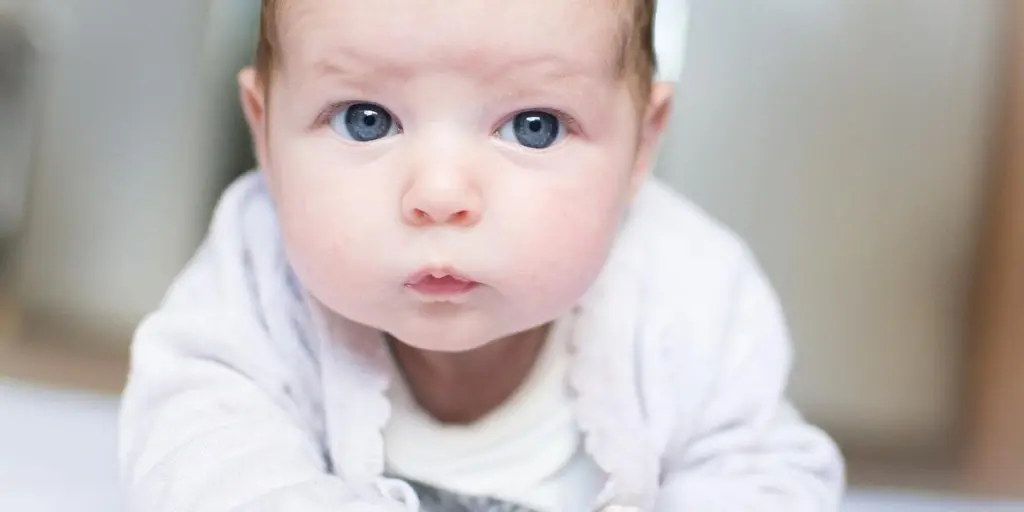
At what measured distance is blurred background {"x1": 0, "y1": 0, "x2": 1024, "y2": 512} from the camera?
792 millimetres

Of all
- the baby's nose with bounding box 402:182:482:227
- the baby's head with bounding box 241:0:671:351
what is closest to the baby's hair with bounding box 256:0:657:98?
the baby's head with bounding box 241:0:671:351

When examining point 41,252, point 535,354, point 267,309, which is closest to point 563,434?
point 535,354


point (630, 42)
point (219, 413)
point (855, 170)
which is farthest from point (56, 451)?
point (855, 170)

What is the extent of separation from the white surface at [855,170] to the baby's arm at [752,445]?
187 millimetres

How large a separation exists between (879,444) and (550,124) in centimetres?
46

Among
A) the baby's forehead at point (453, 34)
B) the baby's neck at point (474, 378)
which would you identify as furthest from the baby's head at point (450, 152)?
the baby's neck at point (474, 378)

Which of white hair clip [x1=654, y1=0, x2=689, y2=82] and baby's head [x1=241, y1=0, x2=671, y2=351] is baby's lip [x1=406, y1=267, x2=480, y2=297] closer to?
baby's head [x1=241, y1=0, x2=671, y2=351]

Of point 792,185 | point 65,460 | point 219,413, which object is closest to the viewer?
point 219,413

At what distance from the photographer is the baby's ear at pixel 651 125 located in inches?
22.6

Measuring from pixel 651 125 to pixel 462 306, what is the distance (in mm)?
166

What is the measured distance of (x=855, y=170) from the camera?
0.81 metres

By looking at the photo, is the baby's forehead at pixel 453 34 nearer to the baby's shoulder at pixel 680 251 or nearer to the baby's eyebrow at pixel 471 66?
the baby's eyebrow at pixel 471 66

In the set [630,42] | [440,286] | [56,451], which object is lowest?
[56,451]

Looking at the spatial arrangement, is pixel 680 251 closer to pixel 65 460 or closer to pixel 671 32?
pixel 671 32
